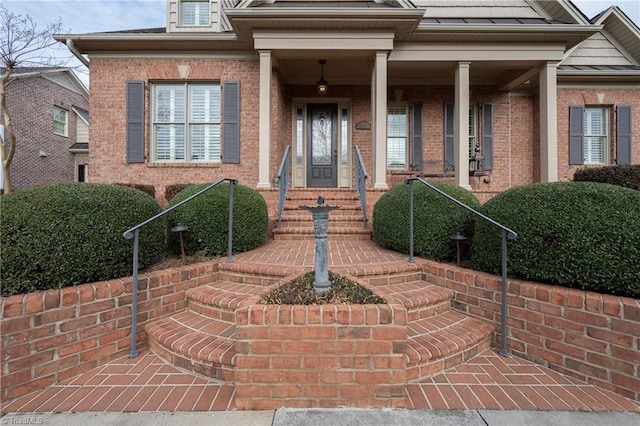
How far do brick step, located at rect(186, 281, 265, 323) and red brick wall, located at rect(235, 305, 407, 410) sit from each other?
2.49 ft

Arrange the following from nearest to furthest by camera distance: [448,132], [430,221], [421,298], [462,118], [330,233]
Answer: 1. [421,298]
2. [430,221]
3. [330,233]
4. [462,118]
5. [448,132]

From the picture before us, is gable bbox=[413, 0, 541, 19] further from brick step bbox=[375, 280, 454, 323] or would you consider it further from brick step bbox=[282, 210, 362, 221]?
brick step bbox=[375, 280, 454, 323]

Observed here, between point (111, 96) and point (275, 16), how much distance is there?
4.48m

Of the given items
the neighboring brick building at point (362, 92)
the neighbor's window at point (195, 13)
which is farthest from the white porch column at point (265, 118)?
the neighbor's window at point (195, 13)

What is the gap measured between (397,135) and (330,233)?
4.82 meters

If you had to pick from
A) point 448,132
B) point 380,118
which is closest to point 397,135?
point 448,132

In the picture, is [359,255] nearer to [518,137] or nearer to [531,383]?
[531,383]

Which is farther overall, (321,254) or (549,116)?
(549,116)

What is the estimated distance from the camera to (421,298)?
2.80 meters

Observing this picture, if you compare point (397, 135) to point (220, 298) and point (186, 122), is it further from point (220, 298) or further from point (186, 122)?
point (220, 298)

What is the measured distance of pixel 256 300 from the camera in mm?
2082

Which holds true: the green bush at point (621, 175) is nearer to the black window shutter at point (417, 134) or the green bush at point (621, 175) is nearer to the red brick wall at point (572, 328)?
the black window shutter at point (417, 134)

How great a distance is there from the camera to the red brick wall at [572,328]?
2.05 m

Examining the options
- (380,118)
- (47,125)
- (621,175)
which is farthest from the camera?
(47,125)
